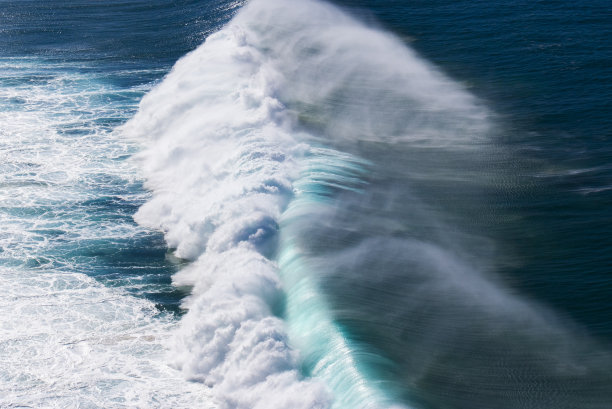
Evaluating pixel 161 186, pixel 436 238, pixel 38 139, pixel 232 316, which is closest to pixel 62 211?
pixel 161 186

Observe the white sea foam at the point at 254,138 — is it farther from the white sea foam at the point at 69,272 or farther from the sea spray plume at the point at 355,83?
the white sea foam at the point at 69,272

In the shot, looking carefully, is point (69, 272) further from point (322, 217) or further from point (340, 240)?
point (340, 240)

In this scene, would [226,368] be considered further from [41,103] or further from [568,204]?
[41,103]

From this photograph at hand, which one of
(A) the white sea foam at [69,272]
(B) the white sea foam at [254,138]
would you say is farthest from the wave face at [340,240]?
(A) the white sea foam at [69,272]

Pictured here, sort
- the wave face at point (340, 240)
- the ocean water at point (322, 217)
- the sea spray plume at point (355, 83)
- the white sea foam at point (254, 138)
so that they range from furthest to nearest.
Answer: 1. the sea spray plume at point (355, 83)
2. the white sea foam at point (254, 138)
3. the ocean water at point (322, 217)
4. the wave face at point (340, 240)

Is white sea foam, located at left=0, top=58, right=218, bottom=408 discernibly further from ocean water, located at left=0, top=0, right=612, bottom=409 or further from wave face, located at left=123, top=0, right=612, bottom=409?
wave face, located at left=123, top=0, right=612, bottom=409

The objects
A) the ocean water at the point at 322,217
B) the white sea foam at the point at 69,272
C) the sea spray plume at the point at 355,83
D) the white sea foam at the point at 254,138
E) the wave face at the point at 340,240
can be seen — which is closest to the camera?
the wave face at the point at 340,240
